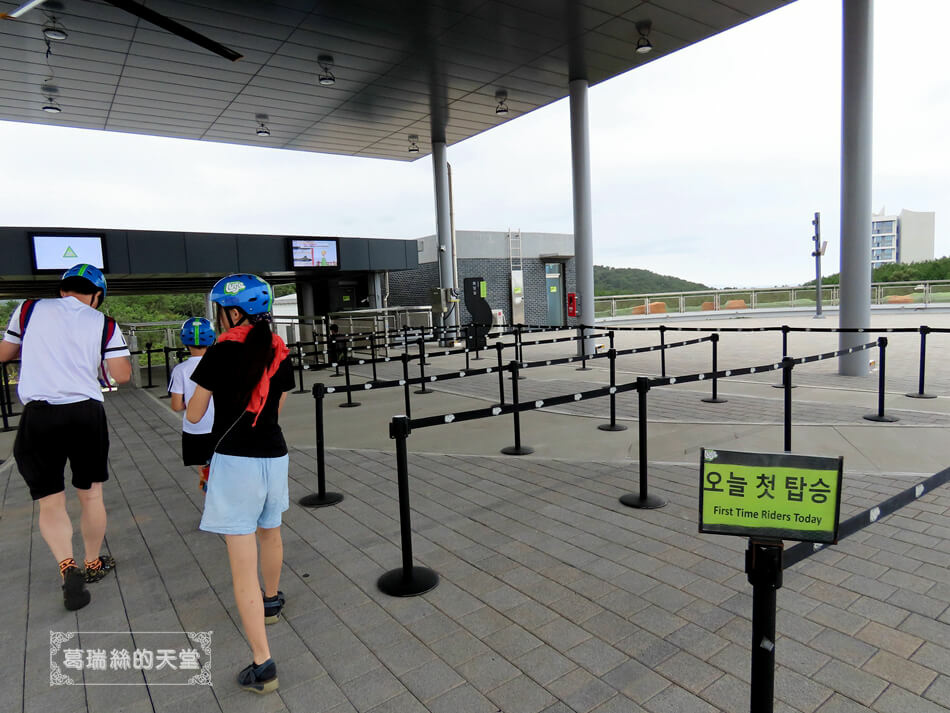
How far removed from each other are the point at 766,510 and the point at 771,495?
5 cm

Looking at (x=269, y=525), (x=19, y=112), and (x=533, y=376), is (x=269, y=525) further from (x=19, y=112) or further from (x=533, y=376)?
(x=19, y=112)

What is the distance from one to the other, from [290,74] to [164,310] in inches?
2420

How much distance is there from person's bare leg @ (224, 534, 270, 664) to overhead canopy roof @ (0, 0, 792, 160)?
9.73m

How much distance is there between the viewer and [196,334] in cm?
455

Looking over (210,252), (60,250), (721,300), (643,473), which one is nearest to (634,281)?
(721,300)

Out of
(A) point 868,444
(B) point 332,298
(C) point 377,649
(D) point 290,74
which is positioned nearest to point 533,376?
(A) point 868,444

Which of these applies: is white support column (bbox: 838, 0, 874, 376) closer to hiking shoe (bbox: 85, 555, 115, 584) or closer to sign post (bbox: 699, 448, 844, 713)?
sign post (bbox: 699, 448, 844, 713)

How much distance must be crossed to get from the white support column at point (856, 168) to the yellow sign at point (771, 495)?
388 inches

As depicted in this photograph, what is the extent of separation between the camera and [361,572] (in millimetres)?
3723

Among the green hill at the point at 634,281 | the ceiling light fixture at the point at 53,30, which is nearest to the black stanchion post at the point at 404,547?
the ceiling light fixture at the point at 53,30

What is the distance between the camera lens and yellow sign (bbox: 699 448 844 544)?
68.9 inches

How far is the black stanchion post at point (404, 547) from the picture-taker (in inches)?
134

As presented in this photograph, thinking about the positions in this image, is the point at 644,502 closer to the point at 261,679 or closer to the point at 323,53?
the point at 261,679

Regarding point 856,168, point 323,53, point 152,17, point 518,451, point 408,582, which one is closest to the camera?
point 408,582
